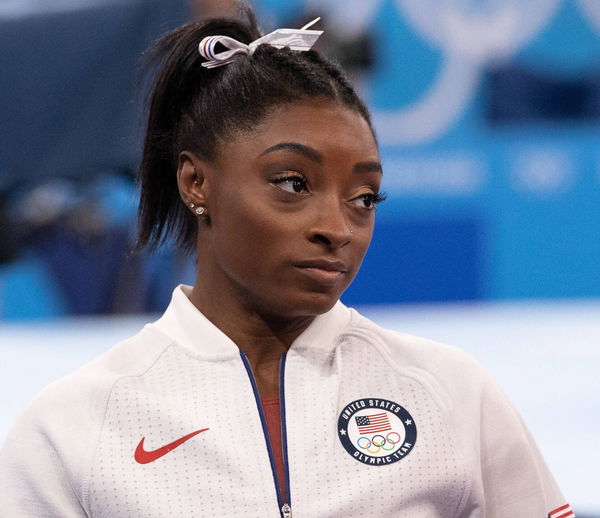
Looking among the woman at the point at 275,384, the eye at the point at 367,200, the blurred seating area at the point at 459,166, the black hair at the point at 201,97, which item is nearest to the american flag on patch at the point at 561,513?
the woman at the point at 275,384

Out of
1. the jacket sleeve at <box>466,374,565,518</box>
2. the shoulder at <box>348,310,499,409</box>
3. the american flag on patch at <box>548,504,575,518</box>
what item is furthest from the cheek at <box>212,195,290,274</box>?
the american flag on patch at <box>548,504,575,518</box>

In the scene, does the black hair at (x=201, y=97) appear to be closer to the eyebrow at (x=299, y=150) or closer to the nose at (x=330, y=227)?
the eyebrow at (x=299, y=150)

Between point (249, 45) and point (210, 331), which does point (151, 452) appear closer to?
point (210, 331)

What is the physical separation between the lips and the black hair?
21cm

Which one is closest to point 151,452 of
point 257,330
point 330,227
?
point 257,330

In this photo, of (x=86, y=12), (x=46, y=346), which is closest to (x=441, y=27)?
(x=86, y=12)

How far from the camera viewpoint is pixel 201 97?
5.08 ft

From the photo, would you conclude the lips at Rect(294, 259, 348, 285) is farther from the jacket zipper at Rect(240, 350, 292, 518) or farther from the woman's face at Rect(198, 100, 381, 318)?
the jacket zipper at Rect(240, 350, 292, 518)

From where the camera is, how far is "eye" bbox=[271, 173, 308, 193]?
138 centimetres

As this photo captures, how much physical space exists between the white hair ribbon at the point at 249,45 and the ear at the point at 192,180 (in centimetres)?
14

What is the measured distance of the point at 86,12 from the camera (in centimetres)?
358

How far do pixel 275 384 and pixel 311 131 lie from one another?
354mm

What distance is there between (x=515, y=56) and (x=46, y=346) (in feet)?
7.28

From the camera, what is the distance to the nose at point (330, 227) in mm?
1371
